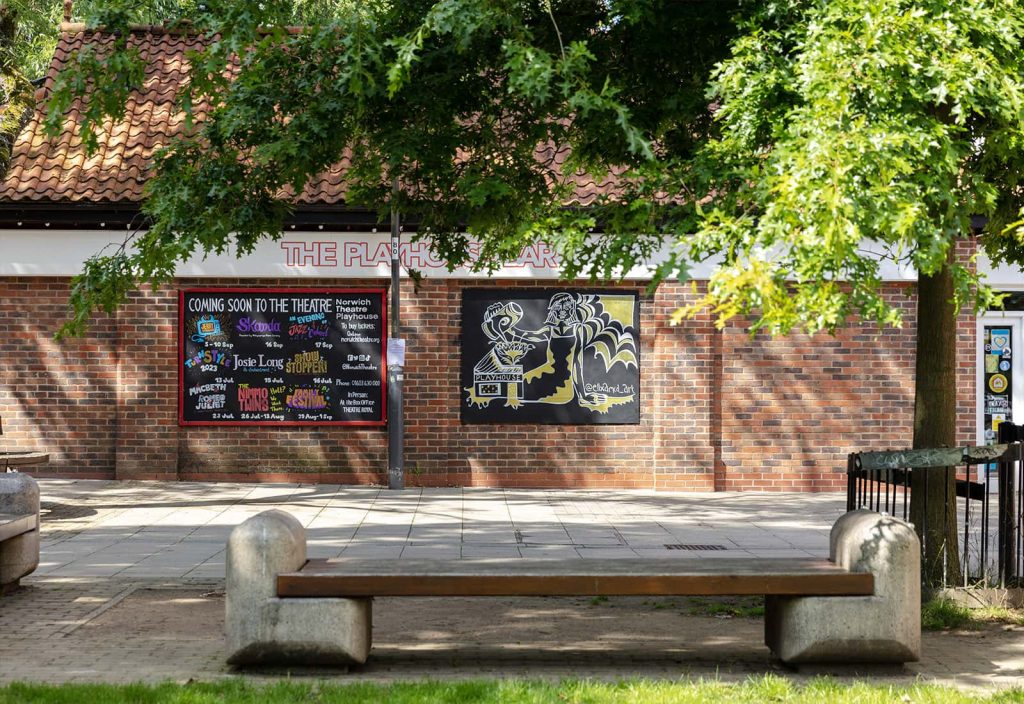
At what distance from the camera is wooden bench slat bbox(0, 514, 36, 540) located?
796 cm

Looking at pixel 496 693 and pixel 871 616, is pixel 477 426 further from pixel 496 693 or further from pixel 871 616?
pixel 496 693

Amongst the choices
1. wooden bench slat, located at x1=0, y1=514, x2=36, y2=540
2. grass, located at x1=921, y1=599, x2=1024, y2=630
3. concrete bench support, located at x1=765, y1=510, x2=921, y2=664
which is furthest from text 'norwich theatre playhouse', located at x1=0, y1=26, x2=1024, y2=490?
concrete bench support, located at x1=765, y1=510, x2=921, y2=664

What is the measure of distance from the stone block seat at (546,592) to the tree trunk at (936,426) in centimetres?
195

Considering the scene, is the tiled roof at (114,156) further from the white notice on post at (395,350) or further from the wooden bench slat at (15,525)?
the wooden bench slat at (15,525)

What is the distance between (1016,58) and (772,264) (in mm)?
2069

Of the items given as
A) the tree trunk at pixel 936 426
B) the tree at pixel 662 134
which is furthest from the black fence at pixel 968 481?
the tree at pixel 662 134

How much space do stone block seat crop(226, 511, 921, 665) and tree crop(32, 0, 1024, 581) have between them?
136cm

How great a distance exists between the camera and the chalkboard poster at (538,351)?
1603cm

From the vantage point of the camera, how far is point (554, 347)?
1603 cm

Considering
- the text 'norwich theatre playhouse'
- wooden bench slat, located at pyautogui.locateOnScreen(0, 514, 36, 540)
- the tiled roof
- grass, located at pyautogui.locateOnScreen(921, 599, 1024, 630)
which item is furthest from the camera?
the text 'norwich theatre playhouse'

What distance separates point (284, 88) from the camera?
309 inches

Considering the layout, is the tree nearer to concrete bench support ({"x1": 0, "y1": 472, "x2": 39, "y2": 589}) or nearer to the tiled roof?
concrete bench support ({"x1": 0, "y1": 472, "x2": 39, "y2": 589})

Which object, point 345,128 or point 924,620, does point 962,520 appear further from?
point 345,128

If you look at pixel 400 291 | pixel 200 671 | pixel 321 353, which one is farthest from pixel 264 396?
pixel 200 671
